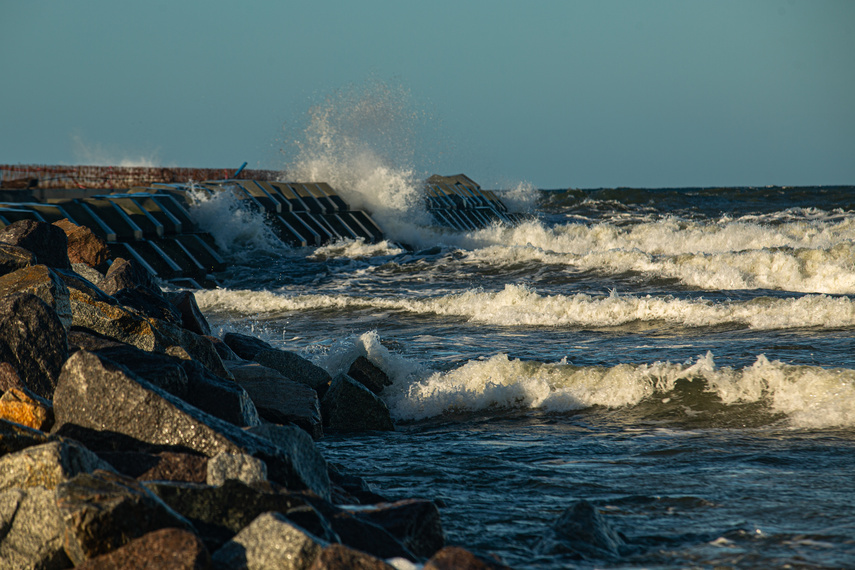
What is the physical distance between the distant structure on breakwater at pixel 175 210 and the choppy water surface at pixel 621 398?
6.78 ft

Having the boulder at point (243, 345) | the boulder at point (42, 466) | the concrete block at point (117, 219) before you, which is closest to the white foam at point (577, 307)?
the concrete block at point (117, 219)

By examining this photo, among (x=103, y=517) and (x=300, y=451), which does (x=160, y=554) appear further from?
(x=300, y=451)

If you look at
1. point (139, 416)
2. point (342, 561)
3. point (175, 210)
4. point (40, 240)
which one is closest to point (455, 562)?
point (342, 561)

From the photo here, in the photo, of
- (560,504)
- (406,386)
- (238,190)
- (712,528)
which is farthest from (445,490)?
(238,190)

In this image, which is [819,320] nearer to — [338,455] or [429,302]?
[429,302]

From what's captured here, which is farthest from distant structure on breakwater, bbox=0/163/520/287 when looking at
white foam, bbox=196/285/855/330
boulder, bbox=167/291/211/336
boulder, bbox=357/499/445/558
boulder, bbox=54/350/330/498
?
boulder, bbox=357/499/445/558

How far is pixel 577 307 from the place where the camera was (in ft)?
33.5

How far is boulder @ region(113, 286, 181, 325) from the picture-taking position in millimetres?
5734

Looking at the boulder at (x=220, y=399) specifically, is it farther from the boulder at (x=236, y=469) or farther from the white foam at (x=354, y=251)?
the white foam at (x=354, y=251)

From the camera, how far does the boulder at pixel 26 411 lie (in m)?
3.28

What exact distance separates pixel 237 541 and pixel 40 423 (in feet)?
4.67

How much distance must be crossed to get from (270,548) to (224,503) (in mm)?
407

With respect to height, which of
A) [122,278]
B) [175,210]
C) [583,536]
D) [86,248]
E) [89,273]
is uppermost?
[175,210]

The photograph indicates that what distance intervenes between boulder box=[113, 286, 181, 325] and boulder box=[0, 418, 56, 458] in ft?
8.55
